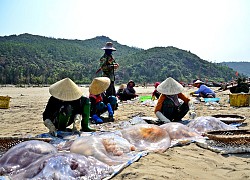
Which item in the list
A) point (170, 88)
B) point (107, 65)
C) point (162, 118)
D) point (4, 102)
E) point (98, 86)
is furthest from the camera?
point (4, 102)

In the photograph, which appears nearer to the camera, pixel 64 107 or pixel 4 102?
pixel 64 107

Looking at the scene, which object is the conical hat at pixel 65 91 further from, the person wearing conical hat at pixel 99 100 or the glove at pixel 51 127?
the person wearing conical hat at pixel 99 100

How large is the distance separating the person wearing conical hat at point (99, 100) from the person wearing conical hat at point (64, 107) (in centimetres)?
120

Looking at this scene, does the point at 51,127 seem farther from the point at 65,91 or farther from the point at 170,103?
the point at 170,103

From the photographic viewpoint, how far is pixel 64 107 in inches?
180

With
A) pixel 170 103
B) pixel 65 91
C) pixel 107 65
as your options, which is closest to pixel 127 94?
pixel 107 65

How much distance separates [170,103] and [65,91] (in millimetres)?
2018

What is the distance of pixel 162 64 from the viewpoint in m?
61.1

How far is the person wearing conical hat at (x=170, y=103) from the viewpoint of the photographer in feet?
17.7

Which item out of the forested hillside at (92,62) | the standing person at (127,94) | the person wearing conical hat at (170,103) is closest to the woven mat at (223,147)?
the person wearing conical hat at (170,103)

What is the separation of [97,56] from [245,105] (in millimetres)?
62915

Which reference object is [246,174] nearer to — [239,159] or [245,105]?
[239,159]

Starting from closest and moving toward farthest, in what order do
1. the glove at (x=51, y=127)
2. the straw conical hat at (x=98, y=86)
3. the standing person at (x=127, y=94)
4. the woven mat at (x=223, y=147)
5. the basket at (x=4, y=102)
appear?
the woven mat at (x=223, y=147)
the glove at (x=51, y=127)
the straw conical hat at (x=98, y=86)
the basket at (x=4, y=102)
the standing person at (x=127, y=94)

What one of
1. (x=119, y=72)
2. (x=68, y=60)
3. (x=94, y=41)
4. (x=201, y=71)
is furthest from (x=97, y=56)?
(x=94, y=41)
